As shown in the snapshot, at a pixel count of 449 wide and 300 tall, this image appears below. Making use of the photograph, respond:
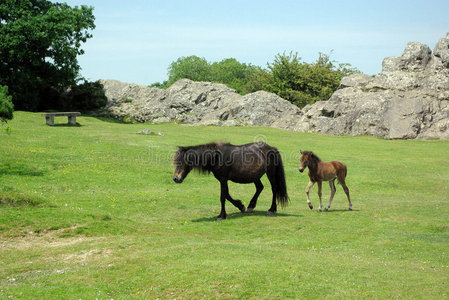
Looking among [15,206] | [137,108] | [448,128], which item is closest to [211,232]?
[15,206]

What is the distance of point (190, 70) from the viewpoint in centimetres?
14138

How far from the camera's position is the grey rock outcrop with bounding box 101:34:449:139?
4953 centimetres

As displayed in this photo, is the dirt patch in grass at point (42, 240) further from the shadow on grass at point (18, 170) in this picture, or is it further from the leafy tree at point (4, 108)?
the shadow on grass at point (18, 170)

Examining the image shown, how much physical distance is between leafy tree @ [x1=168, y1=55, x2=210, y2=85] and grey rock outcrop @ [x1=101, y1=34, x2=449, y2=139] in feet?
243

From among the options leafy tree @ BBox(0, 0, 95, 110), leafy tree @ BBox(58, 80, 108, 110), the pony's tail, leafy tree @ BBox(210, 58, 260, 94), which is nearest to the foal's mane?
the pony's tail

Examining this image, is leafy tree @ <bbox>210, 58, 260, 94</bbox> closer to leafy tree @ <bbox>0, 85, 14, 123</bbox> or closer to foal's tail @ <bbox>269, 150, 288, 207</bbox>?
leafy tree @ <bbox>0, 85, 14, 123</bbox>

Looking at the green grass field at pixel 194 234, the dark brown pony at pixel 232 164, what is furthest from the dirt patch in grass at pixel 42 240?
the dark brown pony at pixel 232 164

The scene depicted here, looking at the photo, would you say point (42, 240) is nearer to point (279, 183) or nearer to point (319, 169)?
point (279, 183)

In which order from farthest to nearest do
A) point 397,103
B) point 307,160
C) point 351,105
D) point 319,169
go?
point 351,105 → point 397,103 → point 319,169 → point 307,160

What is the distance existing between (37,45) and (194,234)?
4459cm

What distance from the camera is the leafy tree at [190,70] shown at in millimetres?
139625

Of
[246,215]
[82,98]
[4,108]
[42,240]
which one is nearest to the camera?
[42,240]

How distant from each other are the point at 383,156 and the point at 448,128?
606 inches

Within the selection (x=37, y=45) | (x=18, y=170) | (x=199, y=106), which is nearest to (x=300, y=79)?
(x=199, y=106)
